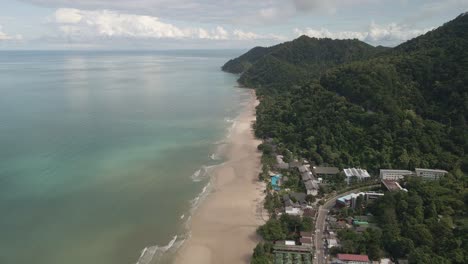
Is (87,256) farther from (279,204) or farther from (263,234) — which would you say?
(279,204)

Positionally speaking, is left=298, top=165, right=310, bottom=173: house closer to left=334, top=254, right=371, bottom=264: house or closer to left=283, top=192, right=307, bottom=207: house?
left=283, top=192, right=307, bottom=207: house

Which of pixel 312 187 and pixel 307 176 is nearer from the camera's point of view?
pixel 312 187

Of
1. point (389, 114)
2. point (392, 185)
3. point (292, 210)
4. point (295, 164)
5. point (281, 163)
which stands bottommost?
point (292, 210)

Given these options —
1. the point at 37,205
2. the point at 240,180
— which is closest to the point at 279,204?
the point at 240,180

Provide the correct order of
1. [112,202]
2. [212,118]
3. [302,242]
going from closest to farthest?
1. [302,242]
2. [112,202]
3. [212,118]

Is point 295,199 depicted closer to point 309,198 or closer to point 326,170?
point 309,198

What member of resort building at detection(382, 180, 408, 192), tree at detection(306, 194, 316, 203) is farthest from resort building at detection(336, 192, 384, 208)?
tree at detection(306, 194, 316, 203)

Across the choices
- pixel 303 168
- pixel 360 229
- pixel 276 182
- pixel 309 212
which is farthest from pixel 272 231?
pixel 303 168
